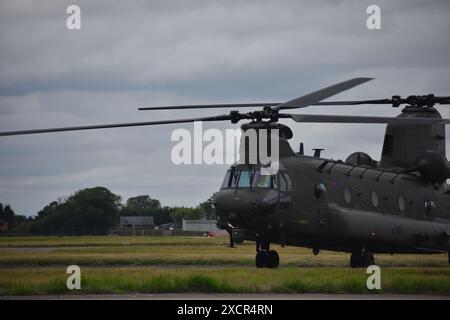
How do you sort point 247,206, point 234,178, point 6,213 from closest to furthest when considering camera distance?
point 247,206, point 234,178, point 6,213

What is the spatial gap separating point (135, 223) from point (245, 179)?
118878mm

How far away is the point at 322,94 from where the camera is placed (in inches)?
1209

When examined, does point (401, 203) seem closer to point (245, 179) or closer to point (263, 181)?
point (263, 181)

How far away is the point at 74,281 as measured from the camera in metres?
27.0

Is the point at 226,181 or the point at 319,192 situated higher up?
the point at 226,181

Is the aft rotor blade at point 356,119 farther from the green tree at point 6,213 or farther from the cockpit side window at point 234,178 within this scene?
the green tree at point 6,213

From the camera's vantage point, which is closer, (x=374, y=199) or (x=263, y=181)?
(x=263, y=181)

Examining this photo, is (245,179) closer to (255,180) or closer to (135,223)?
(255,180)

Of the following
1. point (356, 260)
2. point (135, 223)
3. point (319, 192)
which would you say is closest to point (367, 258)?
point (356, 260)

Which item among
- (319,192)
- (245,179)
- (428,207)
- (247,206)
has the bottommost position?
(428,207)

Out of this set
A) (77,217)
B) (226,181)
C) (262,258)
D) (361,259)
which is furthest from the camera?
(77,217)
